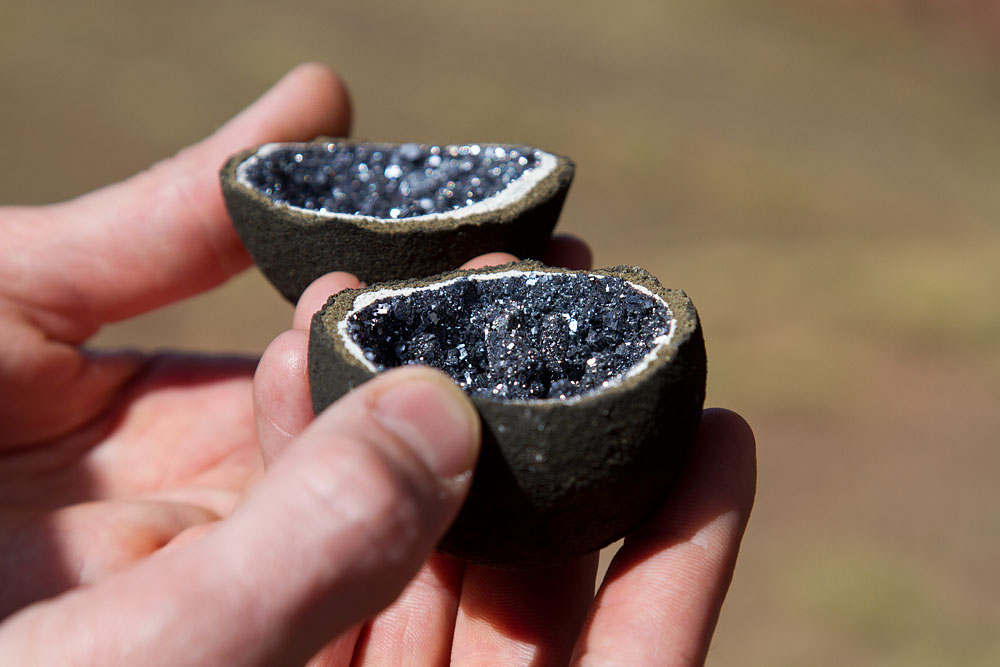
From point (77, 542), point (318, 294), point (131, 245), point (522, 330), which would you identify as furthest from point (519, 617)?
point (131, 245)

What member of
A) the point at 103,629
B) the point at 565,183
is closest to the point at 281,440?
the point at 103,629

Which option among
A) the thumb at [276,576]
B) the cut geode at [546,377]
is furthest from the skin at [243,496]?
the cut geode at [546,377]

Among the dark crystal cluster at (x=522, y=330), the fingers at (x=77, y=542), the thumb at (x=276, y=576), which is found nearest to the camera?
the thumb at (x=276, y=576)

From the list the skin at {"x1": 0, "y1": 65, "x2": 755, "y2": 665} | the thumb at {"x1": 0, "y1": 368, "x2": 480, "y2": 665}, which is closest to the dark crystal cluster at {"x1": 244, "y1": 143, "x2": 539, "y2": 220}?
the skin at {"x1": 0, "y1": 65, "x2": 755, "y2": 665}

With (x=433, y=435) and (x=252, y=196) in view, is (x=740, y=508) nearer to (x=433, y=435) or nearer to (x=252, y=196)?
(x=433, y=435)

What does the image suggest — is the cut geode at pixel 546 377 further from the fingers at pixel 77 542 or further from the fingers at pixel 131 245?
the fingers at pixel 131 245

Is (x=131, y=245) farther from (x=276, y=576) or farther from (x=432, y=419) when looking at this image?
(x=276, y=576)
